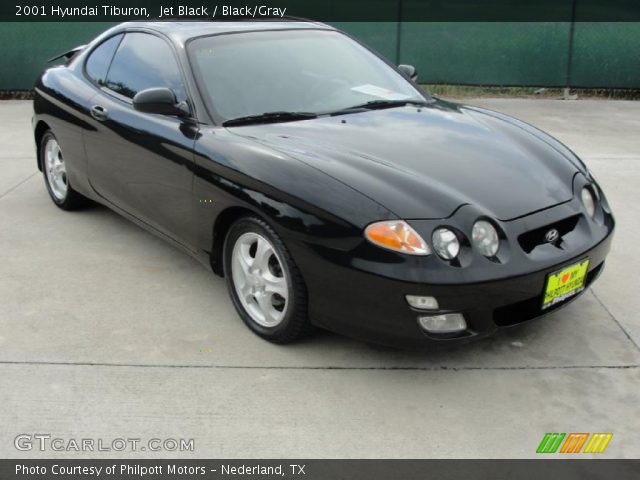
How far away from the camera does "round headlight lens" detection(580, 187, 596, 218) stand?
3573mm

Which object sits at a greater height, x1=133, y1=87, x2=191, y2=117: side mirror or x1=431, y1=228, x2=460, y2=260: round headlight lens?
x1=133, y1=87, x2=191, y2=117: side mirror

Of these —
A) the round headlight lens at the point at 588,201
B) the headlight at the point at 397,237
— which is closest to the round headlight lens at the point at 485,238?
the headlight at the point at 397,237

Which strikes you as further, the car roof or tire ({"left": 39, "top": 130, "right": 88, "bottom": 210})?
tire ({"left": 39, "top": 130, "right": 88, "bottom": 210})

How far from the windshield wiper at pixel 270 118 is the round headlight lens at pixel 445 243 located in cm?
122

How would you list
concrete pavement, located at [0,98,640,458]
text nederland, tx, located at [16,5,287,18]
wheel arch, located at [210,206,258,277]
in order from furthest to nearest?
text nederland, tx, located at [16,5,287,18] → wheel arch, located at [210,206,258,277] → concrete pavement, located at [0,98,640,458]

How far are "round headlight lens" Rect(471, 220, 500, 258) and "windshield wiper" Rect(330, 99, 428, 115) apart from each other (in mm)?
1259

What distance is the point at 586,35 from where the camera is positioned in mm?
10469

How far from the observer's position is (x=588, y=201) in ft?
11.9

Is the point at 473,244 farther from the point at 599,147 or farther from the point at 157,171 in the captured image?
the point at 599,147
